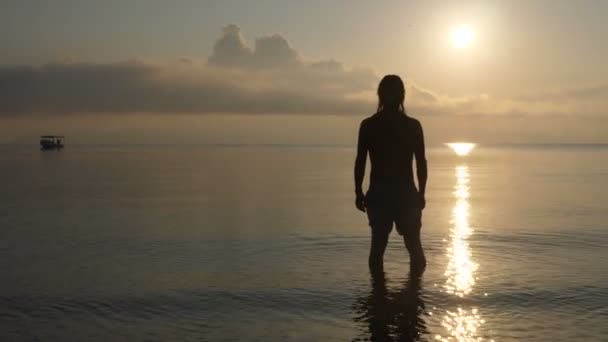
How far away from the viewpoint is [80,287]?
910 cm

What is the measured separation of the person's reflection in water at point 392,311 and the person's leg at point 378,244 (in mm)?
118

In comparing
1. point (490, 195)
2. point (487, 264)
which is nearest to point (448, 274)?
point (487, 264)

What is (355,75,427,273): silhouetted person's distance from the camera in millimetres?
8430

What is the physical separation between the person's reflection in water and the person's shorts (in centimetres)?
75

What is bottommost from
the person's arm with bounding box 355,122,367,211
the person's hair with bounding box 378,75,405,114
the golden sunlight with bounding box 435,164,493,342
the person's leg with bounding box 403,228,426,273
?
the golden sunlight with bounding box 435,164,493,342

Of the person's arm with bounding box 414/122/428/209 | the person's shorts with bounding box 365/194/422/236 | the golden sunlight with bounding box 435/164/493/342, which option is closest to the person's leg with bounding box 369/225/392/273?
the person's shorts with bounding box 365/194/422/236

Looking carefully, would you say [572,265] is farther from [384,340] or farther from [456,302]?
[384,340]

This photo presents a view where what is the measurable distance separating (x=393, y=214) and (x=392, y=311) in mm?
1497

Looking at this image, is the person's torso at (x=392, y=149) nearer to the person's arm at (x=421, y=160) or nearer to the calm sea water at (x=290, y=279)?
the person's arm at (x=421, y=160)

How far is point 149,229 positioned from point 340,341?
33.4 feet

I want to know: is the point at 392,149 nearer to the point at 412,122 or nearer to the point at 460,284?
the point at 412,122

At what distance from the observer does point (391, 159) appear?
8477 mm

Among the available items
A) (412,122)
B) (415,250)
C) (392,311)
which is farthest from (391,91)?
(392,311)

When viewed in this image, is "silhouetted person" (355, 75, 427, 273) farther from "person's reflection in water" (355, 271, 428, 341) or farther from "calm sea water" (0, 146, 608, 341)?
"calm sea water" (0, 146, 608, 341)
